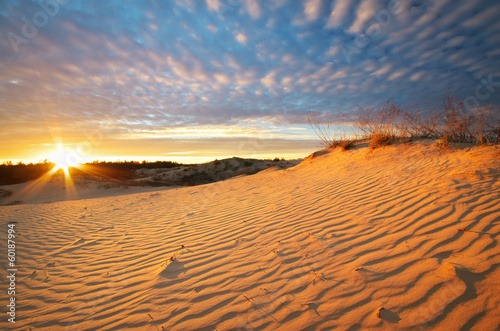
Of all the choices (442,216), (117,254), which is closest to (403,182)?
(442,216)

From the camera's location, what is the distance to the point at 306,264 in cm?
255

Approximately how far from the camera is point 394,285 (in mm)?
2014

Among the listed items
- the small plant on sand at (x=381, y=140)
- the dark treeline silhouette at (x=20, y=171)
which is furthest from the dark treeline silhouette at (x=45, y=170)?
the small plant on sand at (x=381, y=140)

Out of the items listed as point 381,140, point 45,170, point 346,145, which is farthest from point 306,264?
point 45,170

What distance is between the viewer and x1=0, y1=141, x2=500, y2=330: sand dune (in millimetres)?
1862

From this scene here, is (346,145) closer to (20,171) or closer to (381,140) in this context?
(381,140)

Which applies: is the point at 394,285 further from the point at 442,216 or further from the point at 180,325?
the point at 180,325

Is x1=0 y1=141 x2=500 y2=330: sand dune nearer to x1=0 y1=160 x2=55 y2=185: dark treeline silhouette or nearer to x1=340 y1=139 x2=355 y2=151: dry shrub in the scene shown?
x1=340 y1=139 x2=355 y2=151: dry shrub

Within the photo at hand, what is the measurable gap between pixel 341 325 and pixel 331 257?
2.97 feet

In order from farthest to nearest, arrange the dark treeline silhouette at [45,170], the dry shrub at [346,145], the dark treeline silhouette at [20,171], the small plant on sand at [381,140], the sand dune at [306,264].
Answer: the dark treeline silhouette at [45,170]
the dark treeline silhouette at [20,171]
the dry shrub at [346,145]
the small plant on sand at [381,140]
the sand dune at [306,264]

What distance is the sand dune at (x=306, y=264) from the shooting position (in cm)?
186

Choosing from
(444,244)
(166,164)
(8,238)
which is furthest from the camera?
(166,164)

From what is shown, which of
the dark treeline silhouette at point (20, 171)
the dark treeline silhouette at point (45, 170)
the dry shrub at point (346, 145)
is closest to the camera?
the dry shrub at point (346, 145)

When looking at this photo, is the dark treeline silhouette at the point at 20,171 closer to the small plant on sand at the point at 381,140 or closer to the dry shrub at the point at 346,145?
the dry shrub at the point at 346,145
